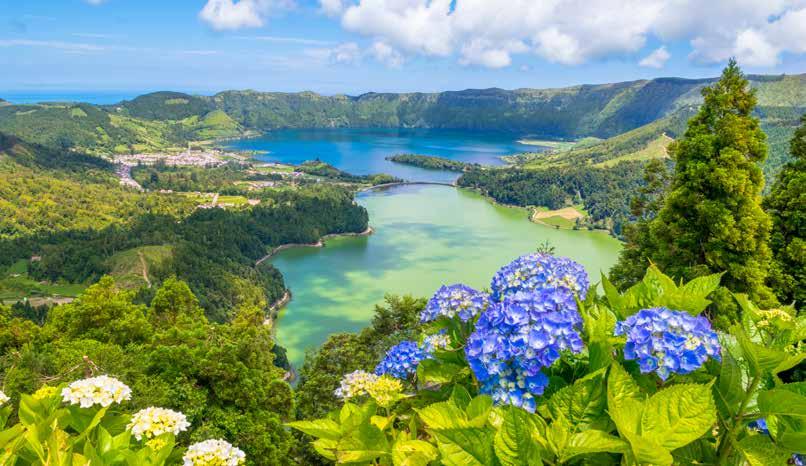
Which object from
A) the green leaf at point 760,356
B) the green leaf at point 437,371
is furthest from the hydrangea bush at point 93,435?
the green leaf at point 760,356

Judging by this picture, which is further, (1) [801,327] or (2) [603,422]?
(1) [801,327]

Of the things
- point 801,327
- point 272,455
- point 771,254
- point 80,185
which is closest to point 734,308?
point 771,254

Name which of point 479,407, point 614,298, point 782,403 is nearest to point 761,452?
point 782,403

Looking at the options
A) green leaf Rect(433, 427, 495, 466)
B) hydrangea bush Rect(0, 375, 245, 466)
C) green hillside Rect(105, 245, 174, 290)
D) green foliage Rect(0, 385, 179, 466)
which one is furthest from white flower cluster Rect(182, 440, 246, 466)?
green hillside Rect(105, 245, 174, 290)

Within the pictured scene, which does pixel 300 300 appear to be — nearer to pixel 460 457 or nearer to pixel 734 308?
pixel 734 308

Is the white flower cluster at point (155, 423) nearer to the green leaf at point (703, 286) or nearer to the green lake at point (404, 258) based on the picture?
the green leaf at point (703, 286)
